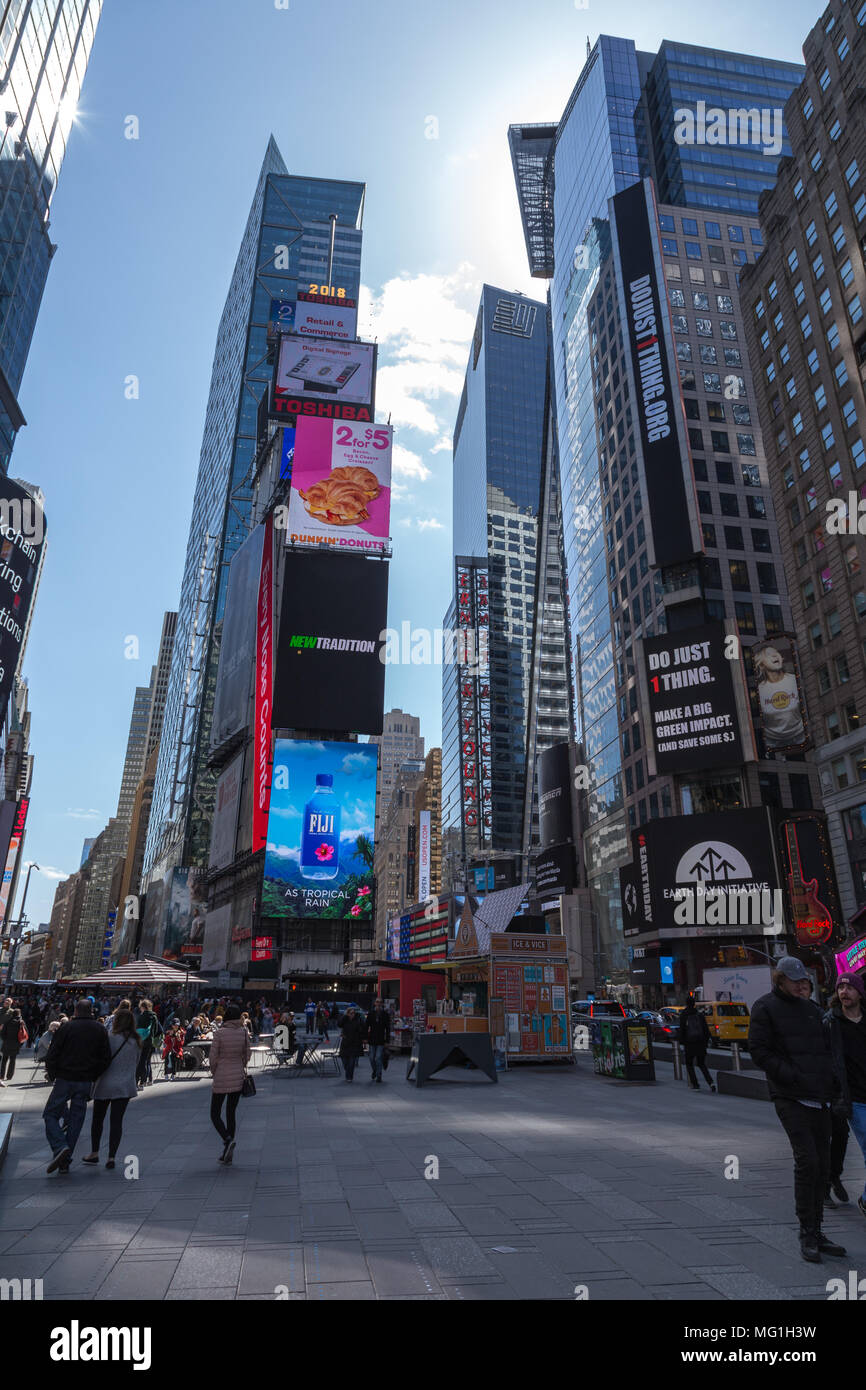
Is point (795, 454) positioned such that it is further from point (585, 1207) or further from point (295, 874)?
point (585, 1207)

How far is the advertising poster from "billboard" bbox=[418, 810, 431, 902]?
6117 centimetres

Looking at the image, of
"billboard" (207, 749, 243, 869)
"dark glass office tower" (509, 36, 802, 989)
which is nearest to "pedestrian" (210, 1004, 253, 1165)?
"dark glass office tower" (509, 36, 802, 989)

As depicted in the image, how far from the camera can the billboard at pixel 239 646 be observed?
268ft

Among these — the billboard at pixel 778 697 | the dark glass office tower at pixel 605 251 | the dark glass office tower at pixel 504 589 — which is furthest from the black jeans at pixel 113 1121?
the dark glass office tower at pixel 504 589

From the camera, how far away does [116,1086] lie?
9.92m

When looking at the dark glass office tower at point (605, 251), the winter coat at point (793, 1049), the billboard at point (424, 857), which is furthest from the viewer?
the billboard at point (424, 857)

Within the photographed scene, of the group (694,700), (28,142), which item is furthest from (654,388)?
(28,142)

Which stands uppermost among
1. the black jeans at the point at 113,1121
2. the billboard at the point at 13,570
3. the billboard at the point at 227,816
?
the billboard at the point at 13,570

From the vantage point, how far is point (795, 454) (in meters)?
50.5

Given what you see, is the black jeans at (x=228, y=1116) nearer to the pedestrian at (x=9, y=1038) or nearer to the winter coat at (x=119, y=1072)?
the winter coat at (x=119, y=1072)

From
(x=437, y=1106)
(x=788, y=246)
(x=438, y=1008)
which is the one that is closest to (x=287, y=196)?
(x=788, y=246)

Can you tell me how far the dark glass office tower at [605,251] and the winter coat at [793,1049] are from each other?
66828 mm

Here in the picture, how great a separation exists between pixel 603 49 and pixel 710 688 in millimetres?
98014

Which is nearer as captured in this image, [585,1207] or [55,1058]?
[585,1207]
